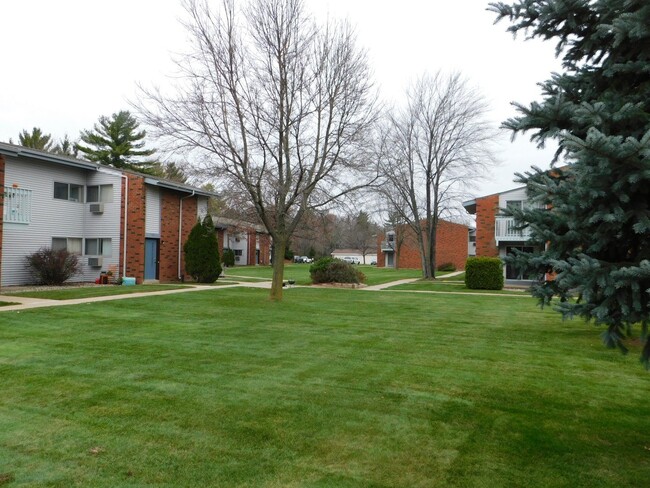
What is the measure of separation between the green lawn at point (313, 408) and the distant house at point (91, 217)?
38.0 feet

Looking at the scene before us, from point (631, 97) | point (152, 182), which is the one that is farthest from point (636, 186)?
point (152, 182)

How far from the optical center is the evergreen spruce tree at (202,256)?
23266mm

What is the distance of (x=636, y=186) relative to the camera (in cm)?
296

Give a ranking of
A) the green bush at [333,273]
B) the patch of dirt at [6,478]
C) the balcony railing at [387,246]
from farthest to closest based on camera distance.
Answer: the balcony railing at [387,246] < the green bush at [333,273] < the patch of dirt at [6,478]

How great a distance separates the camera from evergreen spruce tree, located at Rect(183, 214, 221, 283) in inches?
916

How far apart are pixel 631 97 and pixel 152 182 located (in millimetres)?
21455

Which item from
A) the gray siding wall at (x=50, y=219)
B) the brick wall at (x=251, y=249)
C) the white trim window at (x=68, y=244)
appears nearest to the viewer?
the gray siding wall at (x=50, y=219)

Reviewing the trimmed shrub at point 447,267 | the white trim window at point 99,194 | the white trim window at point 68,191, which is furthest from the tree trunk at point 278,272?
the trimmed shrub at point 447,267

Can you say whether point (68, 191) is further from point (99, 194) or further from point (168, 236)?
point (168, 236)

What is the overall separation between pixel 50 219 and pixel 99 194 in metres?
2.37

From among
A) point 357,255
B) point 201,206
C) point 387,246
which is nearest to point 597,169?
point 201,206

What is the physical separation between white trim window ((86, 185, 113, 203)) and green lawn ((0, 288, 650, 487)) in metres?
13.4

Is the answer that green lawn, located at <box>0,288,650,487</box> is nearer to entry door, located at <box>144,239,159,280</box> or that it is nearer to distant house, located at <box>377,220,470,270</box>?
entry door, located at <box>144,239,159,280</box>

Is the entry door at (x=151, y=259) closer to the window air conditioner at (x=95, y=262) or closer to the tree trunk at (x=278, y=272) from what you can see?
the window air conditioner at (x=95, y=262)
